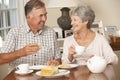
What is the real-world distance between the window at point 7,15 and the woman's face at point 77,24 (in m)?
1.21

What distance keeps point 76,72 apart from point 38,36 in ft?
2.27

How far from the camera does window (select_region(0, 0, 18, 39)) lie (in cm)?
357

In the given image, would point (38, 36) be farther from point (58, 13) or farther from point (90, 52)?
point (58, 13)

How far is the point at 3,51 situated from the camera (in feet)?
8.59

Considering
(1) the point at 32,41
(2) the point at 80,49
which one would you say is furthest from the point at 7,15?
(2) the point at 80,49

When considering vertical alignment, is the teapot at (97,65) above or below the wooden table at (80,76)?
above

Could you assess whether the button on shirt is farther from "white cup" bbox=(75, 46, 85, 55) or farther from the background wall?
the background wall

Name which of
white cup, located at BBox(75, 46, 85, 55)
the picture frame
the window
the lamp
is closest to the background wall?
the lamp

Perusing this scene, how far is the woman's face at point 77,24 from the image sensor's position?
2.66 m

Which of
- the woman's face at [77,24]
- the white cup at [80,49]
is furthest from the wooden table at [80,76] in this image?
the woman's face at [77,24]

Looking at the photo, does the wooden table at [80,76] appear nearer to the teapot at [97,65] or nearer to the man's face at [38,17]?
the teapot at [97,65]

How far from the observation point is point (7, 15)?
12.1 feet

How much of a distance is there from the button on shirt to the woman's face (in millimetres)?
231

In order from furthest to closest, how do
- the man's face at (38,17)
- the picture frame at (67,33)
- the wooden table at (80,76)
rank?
the picture frame at (67,33) → the man's face at (38,17) → the wooden table at (80,76)
